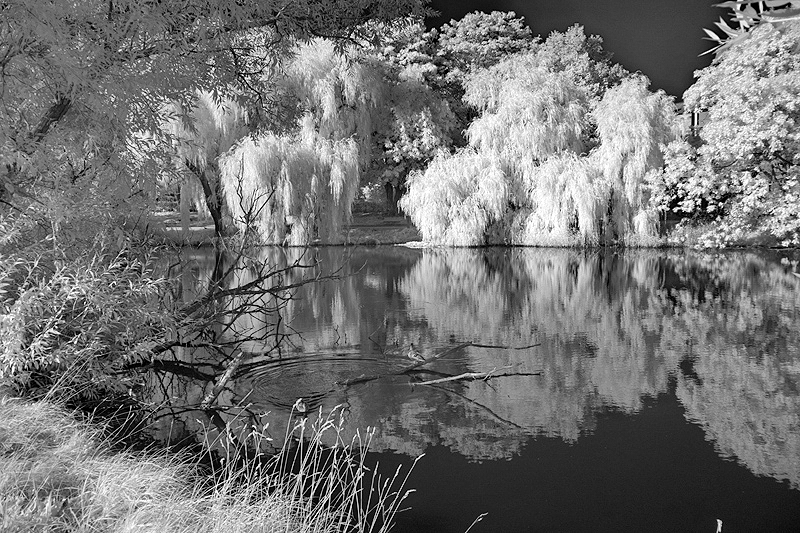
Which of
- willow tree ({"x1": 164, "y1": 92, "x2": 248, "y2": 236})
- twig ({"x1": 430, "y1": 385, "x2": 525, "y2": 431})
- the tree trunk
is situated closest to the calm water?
twig ({"x1": 430, "y1": 385, "x2": 525, "y2": 431})

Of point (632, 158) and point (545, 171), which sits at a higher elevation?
point (632, 158)

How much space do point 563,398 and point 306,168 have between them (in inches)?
613

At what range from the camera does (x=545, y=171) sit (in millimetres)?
21188

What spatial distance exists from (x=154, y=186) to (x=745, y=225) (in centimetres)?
1756

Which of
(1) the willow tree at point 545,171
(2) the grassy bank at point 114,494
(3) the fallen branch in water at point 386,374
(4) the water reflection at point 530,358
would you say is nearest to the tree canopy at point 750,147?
(1) the willow tree at point 545,171

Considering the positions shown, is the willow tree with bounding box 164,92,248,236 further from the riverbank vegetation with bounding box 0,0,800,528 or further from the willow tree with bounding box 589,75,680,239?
the willow tree with bounding box 589,75,680,239

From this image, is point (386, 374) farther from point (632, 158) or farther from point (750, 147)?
point (632, 158)

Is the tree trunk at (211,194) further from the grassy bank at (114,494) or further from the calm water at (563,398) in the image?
the grassy bank at (114,494)

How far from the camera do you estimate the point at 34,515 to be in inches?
114

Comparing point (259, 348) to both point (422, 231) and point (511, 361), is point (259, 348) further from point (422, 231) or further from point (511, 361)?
point (422, 231)

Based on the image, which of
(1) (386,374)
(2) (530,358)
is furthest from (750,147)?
(1) (386,374)

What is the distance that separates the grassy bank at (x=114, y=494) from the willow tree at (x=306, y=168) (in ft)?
48.8

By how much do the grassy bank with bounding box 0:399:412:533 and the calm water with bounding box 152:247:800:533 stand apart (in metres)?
0.89

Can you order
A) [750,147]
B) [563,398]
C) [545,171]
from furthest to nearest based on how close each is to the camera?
[545,171], [750,147], [563,398]
